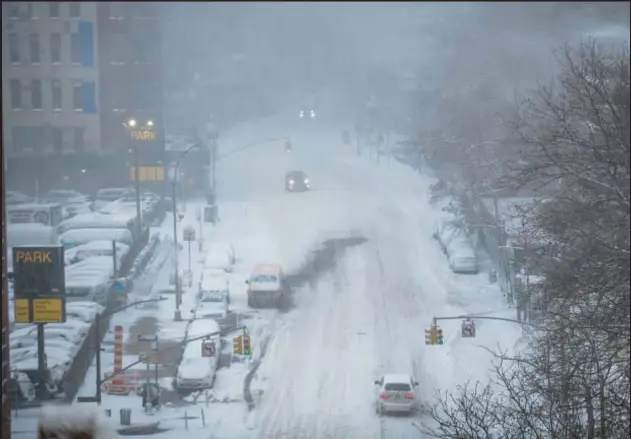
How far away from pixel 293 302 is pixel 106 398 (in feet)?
17.2

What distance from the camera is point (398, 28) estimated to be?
45688mm

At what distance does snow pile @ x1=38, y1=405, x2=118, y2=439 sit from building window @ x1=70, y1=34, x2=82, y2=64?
16083mm

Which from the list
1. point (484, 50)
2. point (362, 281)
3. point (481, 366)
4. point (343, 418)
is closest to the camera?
point (343, 418)

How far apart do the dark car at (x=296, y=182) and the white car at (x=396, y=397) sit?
14866 millimetres

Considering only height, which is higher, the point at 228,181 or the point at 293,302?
the point at 228,181

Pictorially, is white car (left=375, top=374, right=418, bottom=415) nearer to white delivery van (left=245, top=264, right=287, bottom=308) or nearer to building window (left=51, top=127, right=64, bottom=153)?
white delivery van (left=245, top=264, right=287, bottom=308)

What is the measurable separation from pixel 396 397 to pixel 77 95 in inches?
661

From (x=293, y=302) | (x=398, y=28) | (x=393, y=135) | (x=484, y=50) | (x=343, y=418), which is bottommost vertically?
(x=343, y=418)

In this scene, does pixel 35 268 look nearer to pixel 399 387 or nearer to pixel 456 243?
A: pixel 399 387

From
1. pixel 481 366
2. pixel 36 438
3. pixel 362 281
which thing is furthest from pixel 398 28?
pixel 36 438

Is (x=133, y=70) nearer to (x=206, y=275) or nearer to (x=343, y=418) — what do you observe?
(x=206, y=275)

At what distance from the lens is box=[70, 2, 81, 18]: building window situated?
2727 cm

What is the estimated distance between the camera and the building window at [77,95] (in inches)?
1070

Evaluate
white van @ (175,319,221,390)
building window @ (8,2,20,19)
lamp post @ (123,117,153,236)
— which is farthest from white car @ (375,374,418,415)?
building window @ (8,2,20,19)
